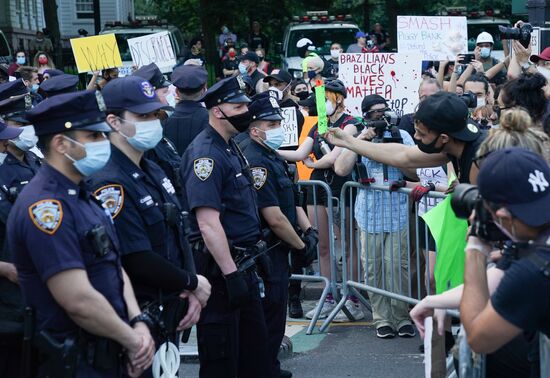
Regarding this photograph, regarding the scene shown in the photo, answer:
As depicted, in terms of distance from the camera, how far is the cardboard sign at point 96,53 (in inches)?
462

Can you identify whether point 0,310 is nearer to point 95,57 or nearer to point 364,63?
point 364,63

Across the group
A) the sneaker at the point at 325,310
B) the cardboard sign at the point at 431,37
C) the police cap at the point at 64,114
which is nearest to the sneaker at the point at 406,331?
the sneaker at the point at 325,310

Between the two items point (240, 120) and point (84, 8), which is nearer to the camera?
point (240, 120)

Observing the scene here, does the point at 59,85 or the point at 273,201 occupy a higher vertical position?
the point at 59,85

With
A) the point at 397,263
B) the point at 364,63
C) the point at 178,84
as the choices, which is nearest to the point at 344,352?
the point at 397,263

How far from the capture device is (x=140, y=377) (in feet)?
15.8

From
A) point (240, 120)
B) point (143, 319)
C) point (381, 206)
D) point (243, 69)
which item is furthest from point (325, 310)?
point (243, 69)

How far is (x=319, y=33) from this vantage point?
24.5m

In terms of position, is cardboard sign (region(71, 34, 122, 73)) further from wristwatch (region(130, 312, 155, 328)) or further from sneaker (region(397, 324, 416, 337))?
wristwatch (region(130, 312, 155, 328))

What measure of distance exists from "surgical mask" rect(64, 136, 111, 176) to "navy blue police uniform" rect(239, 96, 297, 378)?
2.27 metres

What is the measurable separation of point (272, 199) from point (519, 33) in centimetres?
387

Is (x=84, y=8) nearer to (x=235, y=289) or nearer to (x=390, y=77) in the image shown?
(x=390, y=77)

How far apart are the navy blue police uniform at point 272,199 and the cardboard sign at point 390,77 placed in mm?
2984

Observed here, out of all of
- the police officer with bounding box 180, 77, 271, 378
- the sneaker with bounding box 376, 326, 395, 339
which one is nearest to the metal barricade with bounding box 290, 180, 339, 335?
the sneaker with bounding box 376, 326, 395, 339
